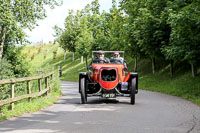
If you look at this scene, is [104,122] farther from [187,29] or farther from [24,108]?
[187,29]

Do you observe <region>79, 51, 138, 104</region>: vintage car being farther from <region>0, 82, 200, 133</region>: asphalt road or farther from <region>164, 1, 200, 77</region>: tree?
<region>164, 1, 200, 77</region>: tree

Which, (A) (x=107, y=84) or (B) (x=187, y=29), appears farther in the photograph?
(B) (x=187, y=29)

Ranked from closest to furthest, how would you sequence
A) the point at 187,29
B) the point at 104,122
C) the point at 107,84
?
the point at 104,122 < the point at 107,84 < the point at 187,29

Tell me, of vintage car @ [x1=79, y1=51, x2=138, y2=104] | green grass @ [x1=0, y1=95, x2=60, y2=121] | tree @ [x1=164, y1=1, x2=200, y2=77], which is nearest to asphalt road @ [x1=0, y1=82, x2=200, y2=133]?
green grass @ [x1=0, y1=95, x2=60, y2=121]

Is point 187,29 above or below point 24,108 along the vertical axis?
above

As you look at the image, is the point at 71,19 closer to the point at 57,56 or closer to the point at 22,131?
the point at 57,56

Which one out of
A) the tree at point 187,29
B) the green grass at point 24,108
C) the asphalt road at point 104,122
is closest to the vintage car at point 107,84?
the green grass at point 24,108

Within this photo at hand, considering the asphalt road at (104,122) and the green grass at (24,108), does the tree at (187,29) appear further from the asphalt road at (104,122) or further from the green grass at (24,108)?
the green grass at (24,108)

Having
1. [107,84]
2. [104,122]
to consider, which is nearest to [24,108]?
[104,122]

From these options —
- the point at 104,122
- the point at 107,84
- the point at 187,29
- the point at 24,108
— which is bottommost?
the point at 104,122

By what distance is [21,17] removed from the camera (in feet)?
90.6

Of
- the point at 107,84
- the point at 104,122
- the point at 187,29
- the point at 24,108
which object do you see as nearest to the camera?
the point at 104,122

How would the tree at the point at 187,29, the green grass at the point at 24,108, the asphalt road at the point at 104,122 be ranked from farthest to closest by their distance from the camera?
1. the tree at the point at 187,29
2. the green grass at the point at 24,108
3. the asphalt road at the point at 104,122

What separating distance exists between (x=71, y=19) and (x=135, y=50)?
2951 centimetres
